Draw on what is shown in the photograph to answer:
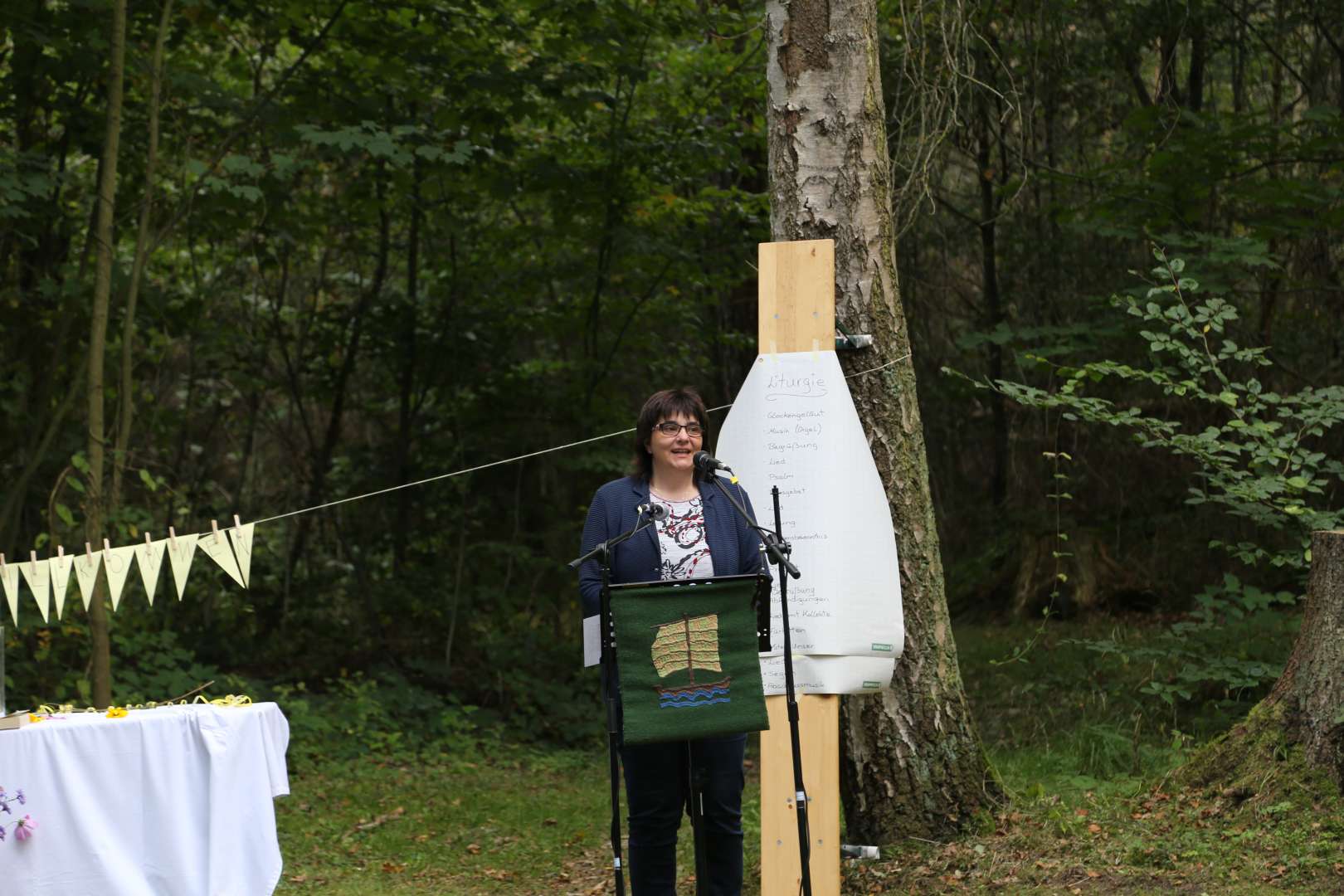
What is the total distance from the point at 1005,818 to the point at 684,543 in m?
2.06

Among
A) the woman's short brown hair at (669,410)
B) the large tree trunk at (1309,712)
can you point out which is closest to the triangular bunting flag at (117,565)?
the woman's short brown hair at (669,410)

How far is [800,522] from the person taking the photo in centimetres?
428

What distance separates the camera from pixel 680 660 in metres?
3.24

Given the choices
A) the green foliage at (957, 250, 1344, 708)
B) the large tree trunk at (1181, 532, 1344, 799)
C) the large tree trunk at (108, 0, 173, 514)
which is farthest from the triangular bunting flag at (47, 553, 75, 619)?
the large tree trunk at (1181, 532, 1344, 799)

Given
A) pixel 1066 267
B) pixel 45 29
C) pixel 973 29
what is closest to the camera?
pixel 973 29

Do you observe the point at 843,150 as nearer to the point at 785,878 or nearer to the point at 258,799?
the point at 785,878

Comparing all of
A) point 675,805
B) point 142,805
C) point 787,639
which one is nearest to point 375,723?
point 142,805

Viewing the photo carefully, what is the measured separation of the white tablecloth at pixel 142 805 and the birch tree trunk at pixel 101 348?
305 centimetres

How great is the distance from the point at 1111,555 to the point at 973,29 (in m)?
5.20

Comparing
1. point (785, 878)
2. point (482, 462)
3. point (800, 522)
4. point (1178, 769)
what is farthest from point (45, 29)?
point (1178, 769)

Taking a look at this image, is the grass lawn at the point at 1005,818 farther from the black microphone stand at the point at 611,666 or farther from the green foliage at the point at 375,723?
the black microphone stand at the point at 611,666

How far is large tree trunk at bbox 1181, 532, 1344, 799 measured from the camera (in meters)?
4.57

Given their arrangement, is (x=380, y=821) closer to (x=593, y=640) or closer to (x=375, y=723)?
(x=375, y=723)

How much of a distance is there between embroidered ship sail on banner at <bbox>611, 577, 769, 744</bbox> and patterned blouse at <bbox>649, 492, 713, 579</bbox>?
0.95ft
